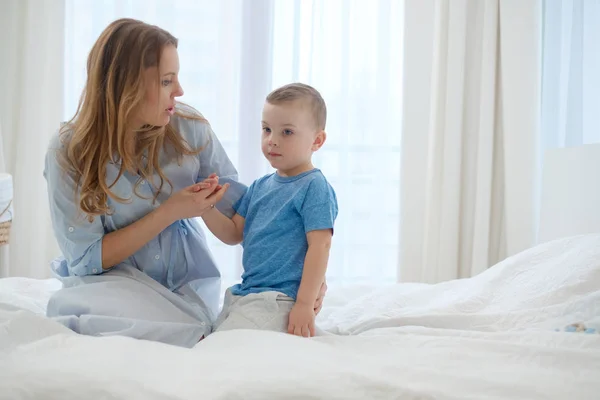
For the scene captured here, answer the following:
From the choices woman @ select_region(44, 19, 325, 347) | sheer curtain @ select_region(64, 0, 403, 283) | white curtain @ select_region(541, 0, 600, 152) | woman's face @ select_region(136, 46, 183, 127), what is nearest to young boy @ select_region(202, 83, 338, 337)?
woman @ select_region(44, 19, 325, 347)

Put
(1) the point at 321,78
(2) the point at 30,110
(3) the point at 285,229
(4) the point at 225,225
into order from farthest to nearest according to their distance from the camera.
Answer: (1) the point at 321,78
(2) the point at 30,110
(4) the point at 225,225
(3) the point at 285,229

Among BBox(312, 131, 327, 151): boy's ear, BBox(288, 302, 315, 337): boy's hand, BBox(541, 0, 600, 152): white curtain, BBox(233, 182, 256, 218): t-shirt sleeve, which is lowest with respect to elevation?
BBox(288, 302, 315, 337): boy's hand

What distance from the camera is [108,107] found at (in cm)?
161

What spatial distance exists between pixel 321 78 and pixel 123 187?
7.55ft

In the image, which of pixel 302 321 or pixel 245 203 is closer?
pixel 302 321

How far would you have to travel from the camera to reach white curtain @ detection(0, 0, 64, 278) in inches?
146

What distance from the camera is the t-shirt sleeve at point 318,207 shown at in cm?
154

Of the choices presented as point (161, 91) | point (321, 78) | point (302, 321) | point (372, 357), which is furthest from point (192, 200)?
point (321, 78)

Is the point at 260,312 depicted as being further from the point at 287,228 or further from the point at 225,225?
the point at 225,225

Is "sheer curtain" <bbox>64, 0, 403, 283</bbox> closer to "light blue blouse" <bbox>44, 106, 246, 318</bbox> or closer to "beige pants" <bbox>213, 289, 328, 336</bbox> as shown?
"light blue blouse" <bbox>44, 106, 246, 318</bbox>

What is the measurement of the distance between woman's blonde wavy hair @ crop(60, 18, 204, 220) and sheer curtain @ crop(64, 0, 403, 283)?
217 cm

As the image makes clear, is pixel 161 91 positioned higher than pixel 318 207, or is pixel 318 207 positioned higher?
pixel 161 91

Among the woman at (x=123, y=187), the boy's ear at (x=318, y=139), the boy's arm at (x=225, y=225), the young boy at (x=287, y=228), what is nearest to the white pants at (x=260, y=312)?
the young boy at (x=287, y=228)

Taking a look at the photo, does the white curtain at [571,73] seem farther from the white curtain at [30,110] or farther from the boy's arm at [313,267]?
the white curtain at [30,110]
